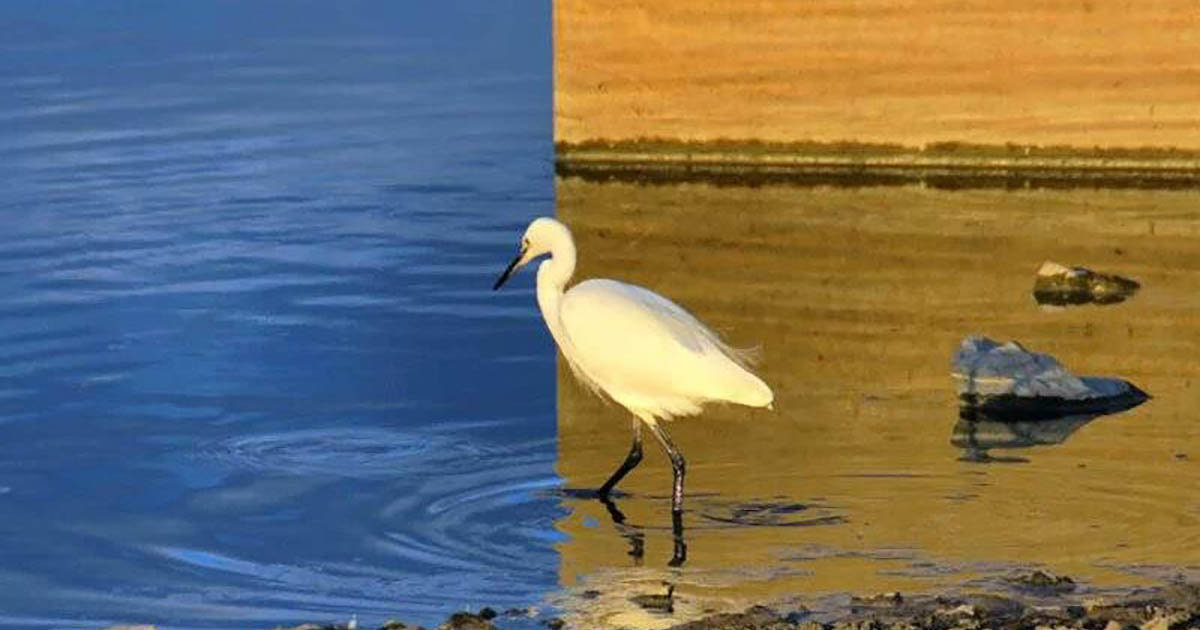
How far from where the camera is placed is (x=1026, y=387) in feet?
41.8

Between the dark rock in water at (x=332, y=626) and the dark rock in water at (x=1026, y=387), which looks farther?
the dark rock in water at (x=1026, y=387)

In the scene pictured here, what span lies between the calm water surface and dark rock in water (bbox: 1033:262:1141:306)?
13 cm

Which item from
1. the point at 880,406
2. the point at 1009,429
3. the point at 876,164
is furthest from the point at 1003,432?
the point at 876,164

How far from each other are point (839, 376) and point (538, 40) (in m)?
14.4

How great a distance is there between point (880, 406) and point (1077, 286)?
2.72 m

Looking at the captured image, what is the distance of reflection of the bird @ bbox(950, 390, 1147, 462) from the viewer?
1212cm

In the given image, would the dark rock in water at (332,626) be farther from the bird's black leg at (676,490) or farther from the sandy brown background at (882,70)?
the sandy brown background at (882,70)

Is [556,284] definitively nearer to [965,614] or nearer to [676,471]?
[676,471]

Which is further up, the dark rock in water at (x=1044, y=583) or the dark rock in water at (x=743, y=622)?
the dark rock in water at (x=743, y=622)

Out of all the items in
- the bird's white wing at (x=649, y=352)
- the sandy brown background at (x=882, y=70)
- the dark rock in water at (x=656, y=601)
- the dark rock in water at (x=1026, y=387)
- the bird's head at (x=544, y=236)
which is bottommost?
the dark rock in water at (x=656, y=601)

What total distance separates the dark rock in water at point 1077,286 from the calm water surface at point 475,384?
5.2 inches

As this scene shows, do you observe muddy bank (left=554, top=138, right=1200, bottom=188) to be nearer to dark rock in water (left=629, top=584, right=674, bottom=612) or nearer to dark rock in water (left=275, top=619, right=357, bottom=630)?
dark rock in water (left=629, top=584, right=674, bottom=612)

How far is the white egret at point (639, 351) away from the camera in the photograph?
11109 millimetres

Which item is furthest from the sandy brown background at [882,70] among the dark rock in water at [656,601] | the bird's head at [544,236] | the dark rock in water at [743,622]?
the dark rock in water at [743,622]
